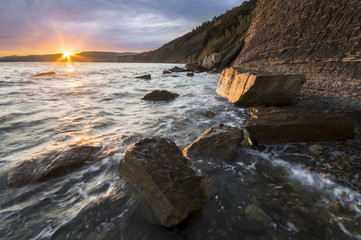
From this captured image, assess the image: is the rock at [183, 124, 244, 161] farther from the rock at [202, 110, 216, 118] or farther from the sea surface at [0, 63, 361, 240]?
the rock at [202, 110, 216, 118]

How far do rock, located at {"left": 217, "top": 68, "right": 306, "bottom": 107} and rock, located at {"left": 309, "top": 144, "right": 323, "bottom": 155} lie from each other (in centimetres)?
216

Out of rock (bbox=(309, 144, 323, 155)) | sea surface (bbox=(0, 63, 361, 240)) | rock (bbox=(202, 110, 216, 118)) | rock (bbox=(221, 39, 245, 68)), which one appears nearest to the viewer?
sea surface (bbox=(0, 63, 361, 240))

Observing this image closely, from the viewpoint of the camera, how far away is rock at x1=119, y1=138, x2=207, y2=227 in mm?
1738

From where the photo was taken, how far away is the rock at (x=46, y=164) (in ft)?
8.02

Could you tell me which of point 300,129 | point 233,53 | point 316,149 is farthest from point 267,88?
point 233,53

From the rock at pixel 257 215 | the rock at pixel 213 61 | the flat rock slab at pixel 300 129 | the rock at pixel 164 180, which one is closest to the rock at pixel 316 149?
the flat rock slab at pixel 300 129

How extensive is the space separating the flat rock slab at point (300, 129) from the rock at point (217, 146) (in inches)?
12.0

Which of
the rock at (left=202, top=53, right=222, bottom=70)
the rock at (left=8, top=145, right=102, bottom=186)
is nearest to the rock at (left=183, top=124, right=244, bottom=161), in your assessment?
the rock at (left=8, top=145, right=102, bottom=186)

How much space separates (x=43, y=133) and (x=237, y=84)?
217 inches

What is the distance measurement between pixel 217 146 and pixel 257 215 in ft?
3.99

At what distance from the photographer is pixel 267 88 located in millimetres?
4695

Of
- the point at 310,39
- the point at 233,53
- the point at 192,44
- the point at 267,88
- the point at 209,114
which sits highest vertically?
the point at 310,39

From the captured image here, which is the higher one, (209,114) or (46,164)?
(46,164)

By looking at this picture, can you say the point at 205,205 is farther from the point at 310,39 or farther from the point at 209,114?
the point at 310,39
